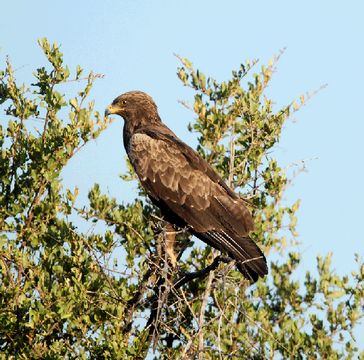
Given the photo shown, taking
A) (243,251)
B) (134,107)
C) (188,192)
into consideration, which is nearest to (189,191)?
(188,192)

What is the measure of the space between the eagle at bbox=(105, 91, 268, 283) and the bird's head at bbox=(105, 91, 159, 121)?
0.93ft

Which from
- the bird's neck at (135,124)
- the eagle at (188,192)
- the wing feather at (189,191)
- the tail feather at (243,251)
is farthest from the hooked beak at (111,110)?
the tail feather at (243,251)

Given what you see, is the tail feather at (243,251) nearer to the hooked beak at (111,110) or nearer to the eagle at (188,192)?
the eagle at (188,192)

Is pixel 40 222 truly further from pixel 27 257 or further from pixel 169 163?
pixel 169 163

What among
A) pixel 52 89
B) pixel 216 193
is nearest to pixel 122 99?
pixel 52 89

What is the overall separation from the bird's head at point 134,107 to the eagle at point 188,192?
0.28 m

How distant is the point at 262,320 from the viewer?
10711 mm

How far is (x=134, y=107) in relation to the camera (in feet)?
39.4

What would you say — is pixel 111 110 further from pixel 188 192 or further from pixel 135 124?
pixel 188 192

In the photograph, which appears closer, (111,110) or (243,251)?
(243,251)

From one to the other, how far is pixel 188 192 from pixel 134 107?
5.49ft

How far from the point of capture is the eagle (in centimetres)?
1024

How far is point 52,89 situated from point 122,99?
1274mm

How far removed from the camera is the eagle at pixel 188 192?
1024 cm
